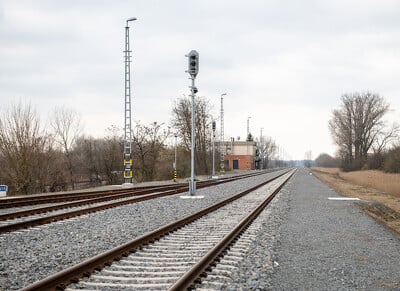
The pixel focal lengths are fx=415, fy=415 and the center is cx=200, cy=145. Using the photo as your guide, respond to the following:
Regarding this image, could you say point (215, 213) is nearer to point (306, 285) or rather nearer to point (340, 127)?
point (306, 285)

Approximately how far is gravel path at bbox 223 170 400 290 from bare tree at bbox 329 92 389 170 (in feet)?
215

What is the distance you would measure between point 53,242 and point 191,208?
7059 millimetres

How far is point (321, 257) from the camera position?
723 centimetres

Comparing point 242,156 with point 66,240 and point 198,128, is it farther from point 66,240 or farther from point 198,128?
point 66,240

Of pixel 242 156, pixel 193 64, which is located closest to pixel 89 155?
pixel 193 64

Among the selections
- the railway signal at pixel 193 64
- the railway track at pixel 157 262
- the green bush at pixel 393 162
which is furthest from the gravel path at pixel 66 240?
the green bush at pixel 393 162

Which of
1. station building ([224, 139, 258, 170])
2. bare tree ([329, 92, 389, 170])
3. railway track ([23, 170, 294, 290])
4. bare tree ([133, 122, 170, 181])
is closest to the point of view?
railway track ([23, 170, 294, 290])

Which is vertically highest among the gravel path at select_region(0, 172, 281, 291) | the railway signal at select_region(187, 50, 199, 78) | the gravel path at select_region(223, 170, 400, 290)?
the railway signal at select_region(187, 50, 199, 78)

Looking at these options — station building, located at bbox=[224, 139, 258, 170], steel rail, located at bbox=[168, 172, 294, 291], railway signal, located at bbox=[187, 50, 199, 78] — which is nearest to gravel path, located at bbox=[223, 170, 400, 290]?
steel rail, located at bbox=[168, 172, 294, 291]

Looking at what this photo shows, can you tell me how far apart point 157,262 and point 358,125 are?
240 feet

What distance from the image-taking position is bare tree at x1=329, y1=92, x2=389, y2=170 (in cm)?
7256

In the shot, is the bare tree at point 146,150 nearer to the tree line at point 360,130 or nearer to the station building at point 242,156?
Answer: the tree line at point 360,130

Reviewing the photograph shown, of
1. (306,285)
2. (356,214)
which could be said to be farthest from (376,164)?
(306,285)

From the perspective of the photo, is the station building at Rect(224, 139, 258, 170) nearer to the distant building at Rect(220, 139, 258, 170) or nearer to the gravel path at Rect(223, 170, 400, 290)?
the distant building at Rect(220, 139, 258, 170)
